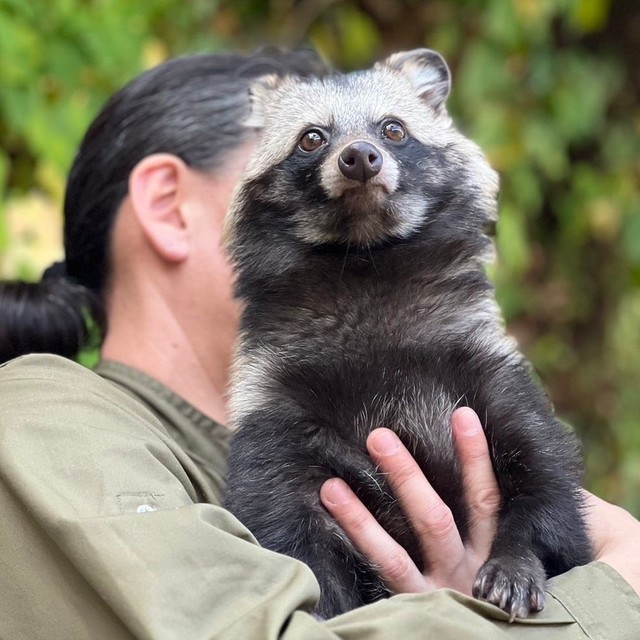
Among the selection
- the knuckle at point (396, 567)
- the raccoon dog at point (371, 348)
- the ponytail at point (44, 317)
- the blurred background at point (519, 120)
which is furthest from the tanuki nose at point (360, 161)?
the blurred background at point (519, 120)

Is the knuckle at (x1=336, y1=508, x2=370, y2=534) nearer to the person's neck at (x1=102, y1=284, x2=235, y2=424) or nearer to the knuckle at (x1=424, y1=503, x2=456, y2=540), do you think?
the knuckle at (x1=424, y1=503, x2=456, y2=540)

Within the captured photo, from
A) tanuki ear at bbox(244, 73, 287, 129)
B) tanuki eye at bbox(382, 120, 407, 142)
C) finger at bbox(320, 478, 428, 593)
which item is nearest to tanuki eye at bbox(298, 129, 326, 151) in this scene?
tanuki eye at bbox(382, 120, 407, 142)

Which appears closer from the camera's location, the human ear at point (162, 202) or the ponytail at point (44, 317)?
the ponytail at point (44, 317)

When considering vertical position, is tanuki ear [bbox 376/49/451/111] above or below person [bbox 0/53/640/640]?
above

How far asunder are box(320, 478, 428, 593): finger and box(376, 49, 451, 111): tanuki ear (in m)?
1.27

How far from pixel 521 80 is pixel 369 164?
3.72 m

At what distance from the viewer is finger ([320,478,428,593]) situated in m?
2.17

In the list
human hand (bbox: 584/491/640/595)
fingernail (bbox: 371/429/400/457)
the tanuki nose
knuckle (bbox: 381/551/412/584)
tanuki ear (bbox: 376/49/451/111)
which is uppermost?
tanuki ear (bbox: 376/49/451/111)

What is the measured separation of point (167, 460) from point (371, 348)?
1.73 ft

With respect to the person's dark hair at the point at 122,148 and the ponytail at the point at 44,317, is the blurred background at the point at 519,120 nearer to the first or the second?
the person's dark hair at the point at 122,148

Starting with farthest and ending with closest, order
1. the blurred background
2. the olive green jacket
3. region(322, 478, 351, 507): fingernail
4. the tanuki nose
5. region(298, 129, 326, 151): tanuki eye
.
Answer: the blurred background
region(298, 129, 326, 151): tanuki eye
the tanuki nose
region(322, 478, 351, 507): fingernail
the olive green jacket

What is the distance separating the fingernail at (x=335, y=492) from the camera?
2197 millimetres

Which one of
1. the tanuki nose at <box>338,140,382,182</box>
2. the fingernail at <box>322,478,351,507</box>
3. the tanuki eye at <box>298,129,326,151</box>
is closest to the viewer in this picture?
the fingernail at <box>322,478,351,507</box>

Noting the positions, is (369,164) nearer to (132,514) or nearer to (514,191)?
(132,514)
